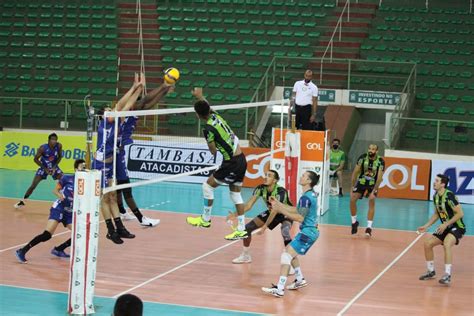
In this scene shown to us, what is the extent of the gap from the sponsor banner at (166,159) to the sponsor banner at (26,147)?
2.18 m

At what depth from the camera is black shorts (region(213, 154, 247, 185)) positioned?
12.2 m

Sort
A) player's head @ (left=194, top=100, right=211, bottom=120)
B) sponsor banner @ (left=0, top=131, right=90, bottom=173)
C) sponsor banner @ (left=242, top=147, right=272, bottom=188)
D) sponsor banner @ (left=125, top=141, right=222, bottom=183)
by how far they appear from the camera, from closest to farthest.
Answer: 1. player's head @ (left=194, top=100, right=211, bottom=120)
2. sponsor banner @ (left=242, top=147, right=272, bottom=188)
3. sponsor banner @ (left=125, top=141, right=222, bottom=183)
4. sponsor banner @ (left=0, top=131, right=90, bottom=173)

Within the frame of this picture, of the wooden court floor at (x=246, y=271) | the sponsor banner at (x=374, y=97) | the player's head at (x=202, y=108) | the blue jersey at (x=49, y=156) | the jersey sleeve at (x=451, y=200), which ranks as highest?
the sponsor banner at (x=374, y=97)

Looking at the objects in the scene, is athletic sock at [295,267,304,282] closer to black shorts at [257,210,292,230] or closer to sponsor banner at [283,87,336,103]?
black shorts at [257,210,292,230]

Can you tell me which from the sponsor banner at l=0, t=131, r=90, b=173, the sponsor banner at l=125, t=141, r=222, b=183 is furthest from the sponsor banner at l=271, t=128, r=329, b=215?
the sponsor banner at l=0, t=131, r=90, b=173

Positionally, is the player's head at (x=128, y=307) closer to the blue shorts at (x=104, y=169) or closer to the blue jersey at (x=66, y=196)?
the blue shorts at (x=104, y=169)

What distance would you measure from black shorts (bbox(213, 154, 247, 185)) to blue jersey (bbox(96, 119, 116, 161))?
1.59m

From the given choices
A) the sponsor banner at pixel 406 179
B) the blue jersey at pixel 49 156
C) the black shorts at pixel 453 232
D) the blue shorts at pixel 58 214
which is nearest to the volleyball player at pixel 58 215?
the blue shorts at pixel 58 214

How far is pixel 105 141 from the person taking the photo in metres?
11.7

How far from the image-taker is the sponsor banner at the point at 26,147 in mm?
26016

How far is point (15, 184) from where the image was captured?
23.0 metres

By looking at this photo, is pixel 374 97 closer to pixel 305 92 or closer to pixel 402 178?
pixel 402 178

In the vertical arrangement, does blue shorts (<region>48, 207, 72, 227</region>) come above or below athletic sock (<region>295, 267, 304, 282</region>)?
above

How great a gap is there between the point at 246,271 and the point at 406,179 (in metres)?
10.9
